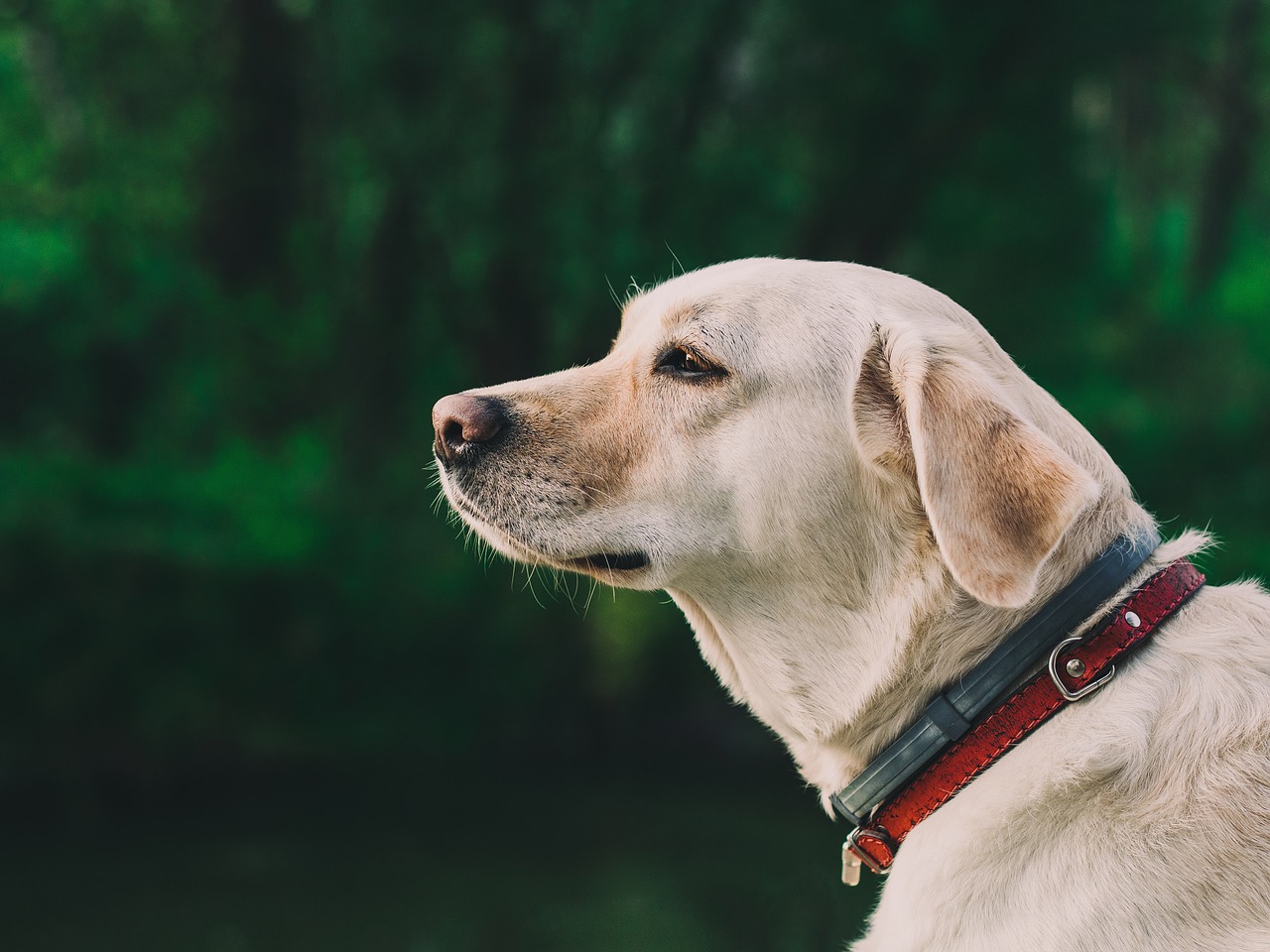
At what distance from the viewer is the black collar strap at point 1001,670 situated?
2.32 m

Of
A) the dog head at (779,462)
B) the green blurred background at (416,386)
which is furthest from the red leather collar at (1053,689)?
the green blurred background at (416,386)

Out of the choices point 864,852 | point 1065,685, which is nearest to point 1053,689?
point 1065,685

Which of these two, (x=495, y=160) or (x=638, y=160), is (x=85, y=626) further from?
(x=638, y=160)

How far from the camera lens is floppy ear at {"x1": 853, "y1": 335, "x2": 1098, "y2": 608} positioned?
87.5 inches

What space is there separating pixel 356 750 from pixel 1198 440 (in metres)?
8.64

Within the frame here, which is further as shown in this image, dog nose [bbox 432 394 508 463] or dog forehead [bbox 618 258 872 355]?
dog nose [bbox 432 394 508 463]

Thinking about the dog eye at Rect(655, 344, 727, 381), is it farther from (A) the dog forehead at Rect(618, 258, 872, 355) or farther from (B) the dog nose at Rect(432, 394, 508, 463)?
(B) the dog nose at Rect(432, 394, 508, 463)

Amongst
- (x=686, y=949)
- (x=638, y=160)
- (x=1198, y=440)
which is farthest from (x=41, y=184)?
(x=1198, y=440)

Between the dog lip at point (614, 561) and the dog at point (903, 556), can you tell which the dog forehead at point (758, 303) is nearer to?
the dog at point (903, 556)

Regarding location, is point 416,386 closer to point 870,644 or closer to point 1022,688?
point 870,644

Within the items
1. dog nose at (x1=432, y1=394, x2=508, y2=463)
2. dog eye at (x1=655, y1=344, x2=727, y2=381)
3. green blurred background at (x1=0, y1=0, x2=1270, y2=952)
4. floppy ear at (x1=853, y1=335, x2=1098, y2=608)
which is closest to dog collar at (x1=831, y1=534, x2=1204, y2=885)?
floppy ear at (x1=853, y1=335, x2=1098, y2=608)

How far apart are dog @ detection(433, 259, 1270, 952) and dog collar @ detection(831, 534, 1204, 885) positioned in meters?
0.03

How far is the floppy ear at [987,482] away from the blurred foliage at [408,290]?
7.62 m

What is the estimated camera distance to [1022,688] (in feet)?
7.61
